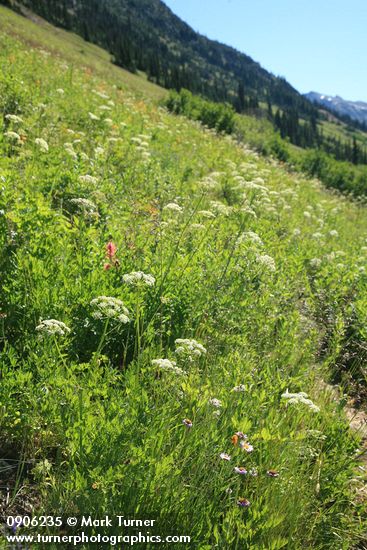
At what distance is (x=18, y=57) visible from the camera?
15469 mm

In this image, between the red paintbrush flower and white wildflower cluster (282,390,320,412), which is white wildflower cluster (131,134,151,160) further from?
white wildflower cluster (282,390,320,412)

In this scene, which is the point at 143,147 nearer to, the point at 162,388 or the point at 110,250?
the point at 110,250

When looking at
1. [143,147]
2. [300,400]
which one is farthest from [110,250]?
[143,147]

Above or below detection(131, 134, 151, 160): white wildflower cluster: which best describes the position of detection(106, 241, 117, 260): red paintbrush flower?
below

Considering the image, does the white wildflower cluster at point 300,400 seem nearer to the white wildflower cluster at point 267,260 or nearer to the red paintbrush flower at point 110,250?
the white wildflower cluster at point 267,260

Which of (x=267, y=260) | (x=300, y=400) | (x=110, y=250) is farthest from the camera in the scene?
(x=267, y=260)

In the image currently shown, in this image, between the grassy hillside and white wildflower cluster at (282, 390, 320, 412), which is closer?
the grassy hillside

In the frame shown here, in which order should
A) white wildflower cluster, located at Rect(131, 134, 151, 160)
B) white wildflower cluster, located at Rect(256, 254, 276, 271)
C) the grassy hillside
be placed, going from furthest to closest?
white wildflower cluster, located at Rect(131, 134, 151, 160), white wildflower cluster, located at Rect(256, 254, 276, 271), the grassy hillside

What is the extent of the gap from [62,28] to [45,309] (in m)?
130

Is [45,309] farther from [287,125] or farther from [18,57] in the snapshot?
[287,125]

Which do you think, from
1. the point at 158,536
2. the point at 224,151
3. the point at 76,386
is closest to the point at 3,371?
the point at 76,386

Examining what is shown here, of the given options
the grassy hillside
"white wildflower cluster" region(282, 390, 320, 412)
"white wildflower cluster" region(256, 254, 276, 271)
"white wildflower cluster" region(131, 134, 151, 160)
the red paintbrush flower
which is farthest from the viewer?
"white wildflower cluster" region(131, 134, 151, 160)

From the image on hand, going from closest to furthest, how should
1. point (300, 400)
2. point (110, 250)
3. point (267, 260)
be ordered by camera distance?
point (300, 400), point (110, 250), point (267, 260)

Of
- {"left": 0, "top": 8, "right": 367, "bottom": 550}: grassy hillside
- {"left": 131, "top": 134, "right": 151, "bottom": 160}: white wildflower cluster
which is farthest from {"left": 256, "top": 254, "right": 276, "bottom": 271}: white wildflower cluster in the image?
{"left": 131, "top": 134, "right": 151, "bottom": 160}: white wildflower cluster
